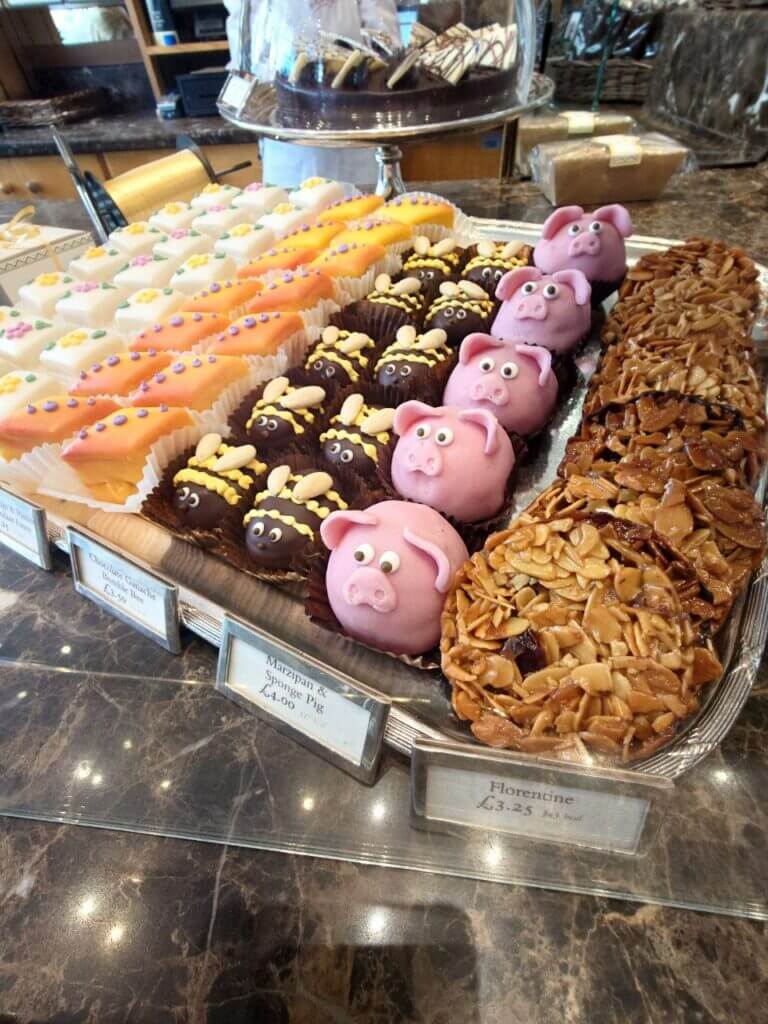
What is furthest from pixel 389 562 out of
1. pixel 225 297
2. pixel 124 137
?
pixel 124 137

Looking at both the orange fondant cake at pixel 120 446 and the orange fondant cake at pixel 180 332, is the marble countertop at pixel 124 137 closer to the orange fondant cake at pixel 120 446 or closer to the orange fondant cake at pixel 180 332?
the orange fondant cake at pixel 180 332

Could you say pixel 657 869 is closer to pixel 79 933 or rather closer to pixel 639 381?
pixel 79 933

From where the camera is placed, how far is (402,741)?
102cm

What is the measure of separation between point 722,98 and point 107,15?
4759mm

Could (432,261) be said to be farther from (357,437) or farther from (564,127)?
(564,127)

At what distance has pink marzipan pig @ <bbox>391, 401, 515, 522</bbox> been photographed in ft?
4.20

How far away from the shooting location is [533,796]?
2.78ft

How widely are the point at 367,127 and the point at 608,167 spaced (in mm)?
1144

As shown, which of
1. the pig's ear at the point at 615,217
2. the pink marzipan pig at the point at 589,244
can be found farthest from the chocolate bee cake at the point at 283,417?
the pig's ear at the point at 615,217

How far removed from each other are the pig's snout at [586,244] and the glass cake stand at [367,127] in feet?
2.19

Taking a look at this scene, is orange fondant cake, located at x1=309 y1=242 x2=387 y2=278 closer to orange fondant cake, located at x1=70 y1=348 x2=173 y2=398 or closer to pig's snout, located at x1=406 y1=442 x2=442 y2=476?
orange fondant cake, located at x1=70 y1=348 x2=173 y2=398

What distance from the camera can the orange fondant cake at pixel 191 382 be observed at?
5.24 ft

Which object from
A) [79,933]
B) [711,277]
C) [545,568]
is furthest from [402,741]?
[711,277]

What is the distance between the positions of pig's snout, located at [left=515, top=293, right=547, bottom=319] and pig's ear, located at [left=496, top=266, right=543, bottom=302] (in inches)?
2.3
